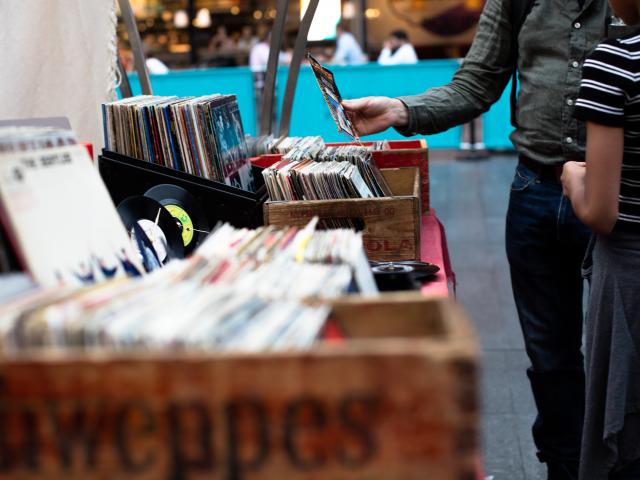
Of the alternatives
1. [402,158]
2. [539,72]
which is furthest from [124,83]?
[539,72]

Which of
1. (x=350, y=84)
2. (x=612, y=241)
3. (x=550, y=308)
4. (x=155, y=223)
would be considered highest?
(x=155, y=223)

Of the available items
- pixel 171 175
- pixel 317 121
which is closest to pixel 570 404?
pixel 171 175

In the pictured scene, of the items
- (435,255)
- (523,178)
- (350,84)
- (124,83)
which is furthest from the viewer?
(350,84)

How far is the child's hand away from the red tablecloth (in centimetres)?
36

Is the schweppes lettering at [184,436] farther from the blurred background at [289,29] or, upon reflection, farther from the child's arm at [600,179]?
the blurred background at [289,29]

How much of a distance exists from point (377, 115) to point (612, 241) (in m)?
0.80

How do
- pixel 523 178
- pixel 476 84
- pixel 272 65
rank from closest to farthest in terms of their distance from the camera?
pixel 523 178 → pixel 476 84 → pixel 272 65

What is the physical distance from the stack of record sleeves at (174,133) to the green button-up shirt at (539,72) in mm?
622

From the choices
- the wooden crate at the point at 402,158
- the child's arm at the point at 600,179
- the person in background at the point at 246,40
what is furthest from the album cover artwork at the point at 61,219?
the person in background at the point at 246,40

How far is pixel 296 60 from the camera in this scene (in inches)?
135

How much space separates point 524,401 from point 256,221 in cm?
186

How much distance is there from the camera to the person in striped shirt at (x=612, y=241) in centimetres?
177

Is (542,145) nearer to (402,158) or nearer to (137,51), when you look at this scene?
(402,158)

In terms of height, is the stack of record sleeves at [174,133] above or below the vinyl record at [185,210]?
above
